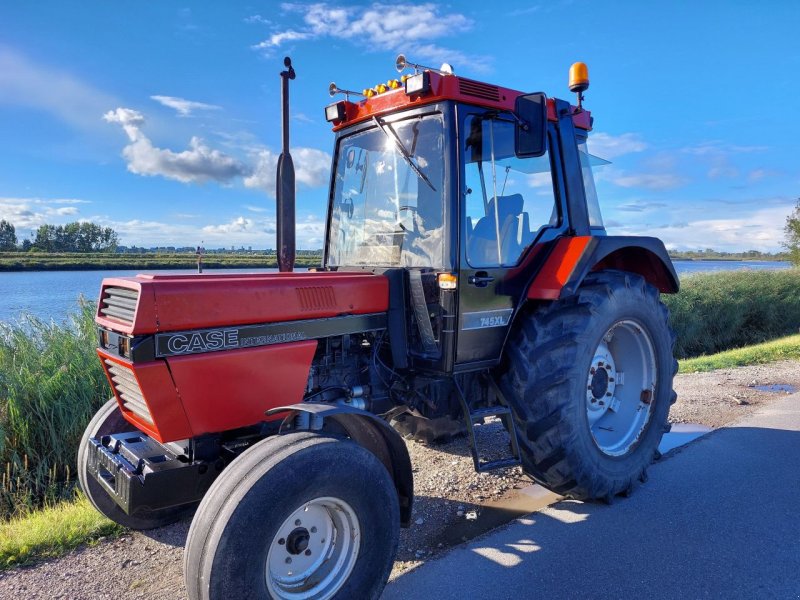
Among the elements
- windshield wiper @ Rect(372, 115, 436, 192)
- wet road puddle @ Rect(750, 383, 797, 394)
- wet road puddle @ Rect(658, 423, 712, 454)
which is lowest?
wet road puddle @ Rect(658, 423, 712, 454)

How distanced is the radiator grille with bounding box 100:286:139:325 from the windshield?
148 cm

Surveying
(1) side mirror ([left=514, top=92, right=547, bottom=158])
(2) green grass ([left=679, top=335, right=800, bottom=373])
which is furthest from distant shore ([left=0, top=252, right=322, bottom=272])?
(1) side mirror ([left=514, top=92, right=547, bottom=158])

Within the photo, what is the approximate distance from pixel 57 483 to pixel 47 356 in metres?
1.38

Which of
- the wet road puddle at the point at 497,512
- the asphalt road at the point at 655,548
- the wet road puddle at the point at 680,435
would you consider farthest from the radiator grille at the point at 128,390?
the wet road puddle at the point at 680,435

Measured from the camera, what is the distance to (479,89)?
3.20 metres

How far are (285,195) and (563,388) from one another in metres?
2.11

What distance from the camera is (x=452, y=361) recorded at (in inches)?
124

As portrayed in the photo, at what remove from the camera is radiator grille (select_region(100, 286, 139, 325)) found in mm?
2463

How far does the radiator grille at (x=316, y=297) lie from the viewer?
286cm

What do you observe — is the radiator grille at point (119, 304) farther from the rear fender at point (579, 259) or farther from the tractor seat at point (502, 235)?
the rear fender at point (579, 259)

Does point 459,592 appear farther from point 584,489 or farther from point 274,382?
point 274,382

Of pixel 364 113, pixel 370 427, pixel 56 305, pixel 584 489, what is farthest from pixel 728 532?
pixel 56 305

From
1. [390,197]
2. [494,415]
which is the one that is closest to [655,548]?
[494,415]

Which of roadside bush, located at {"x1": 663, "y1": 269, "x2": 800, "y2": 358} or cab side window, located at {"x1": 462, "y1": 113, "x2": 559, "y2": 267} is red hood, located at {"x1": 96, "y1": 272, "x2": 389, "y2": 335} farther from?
roadside bush, located at {"x1": 663, "y1": 269, "x2": 800, "y2": 358}
